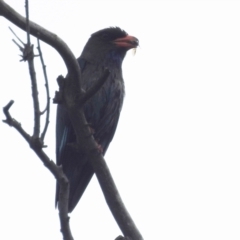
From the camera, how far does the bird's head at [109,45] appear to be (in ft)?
22.7

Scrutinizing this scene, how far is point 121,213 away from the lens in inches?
175

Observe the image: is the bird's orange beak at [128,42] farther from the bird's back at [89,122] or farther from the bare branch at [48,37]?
the bare branch at [48,37]

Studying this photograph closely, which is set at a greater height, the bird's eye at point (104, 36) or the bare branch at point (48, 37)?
the bird's eye at point (104, 36)

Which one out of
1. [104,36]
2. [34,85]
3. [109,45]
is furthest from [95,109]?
[34,85]

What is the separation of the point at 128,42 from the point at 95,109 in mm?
969

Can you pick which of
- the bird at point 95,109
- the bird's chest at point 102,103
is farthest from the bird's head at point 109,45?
the bird's chest at point 102,103

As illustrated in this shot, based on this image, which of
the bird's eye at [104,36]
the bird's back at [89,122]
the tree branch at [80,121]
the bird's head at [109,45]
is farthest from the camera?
the bird's eye at [104,36]

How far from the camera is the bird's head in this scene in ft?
22.7

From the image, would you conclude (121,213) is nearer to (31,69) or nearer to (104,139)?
(31,69)

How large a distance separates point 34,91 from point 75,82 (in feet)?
2.60

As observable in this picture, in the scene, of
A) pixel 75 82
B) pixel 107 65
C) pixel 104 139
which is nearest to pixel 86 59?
pixel 107 65

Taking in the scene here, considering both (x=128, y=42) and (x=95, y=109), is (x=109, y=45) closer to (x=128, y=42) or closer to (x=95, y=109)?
(x=128, y=42)

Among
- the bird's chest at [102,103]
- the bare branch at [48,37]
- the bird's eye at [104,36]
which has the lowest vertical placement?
the bare branch at [48,37]

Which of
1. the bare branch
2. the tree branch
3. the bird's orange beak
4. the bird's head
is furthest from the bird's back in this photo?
the bare branch
